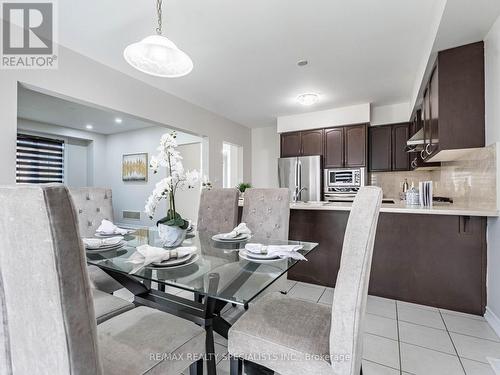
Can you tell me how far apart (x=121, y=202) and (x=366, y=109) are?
6073mm

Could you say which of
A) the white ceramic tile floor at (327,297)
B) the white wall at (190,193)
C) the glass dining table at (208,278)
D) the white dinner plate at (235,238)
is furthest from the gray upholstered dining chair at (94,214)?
the white wall at (190,193)

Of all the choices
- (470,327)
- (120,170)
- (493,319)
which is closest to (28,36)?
(120,170)

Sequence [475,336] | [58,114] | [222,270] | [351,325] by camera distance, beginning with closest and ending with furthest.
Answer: [351,325], [222,270], [475,336], [58,114]

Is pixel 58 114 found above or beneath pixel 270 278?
above

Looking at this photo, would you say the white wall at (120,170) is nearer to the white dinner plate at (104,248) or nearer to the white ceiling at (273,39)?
the white ceiling at (273,39)

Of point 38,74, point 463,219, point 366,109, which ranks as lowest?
point 463,219

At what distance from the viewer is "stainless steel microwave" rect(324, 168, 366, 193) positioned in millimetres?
4336

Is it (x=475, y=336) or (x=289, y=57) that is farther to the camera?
(x=289, y=57)

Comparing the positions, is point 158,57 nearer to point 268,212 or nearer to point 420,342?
point 268,212

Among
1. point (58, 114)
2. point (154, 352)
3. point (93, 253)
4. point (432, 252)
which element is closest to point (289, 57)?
point (432, 252)

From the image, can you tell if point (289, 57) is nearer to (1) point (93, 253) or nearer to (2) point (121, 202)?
(1) point (93, 253)

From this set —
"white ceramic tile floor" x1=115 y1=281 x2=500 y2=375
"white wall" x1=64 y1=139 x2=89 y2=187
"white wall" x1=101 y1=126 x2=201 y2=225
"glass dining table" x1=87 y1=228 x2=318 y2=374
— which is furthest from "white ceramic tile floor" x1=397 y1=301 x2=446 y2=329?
"white wall" x1=64 y1=139 x2=89 y2=187

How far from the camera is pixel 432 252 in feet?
7.43

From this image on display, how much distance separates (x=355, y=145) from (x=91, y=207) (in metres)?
4.05
